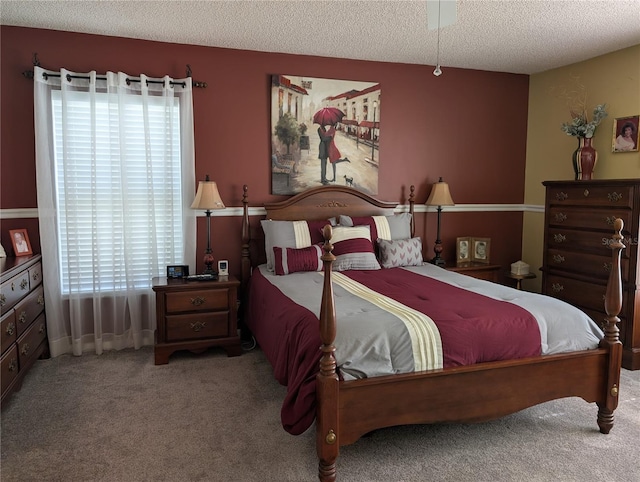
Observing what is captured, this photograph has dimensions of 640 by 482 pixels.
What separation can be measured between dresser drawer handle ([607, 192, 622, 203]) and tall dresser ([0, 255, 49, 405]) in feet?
13.6

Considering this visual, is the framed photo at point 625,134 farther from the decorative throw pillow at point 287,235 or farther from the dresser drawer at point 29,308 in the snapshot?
the dresser drawer at point 29,308

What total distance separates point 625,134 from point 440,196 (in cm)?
158

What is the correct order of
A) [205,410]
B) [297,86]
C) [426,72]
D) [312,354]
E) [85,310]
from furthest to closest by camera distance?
[426,72] < [297,86] < [85,310] < [205,410] < [312,354]

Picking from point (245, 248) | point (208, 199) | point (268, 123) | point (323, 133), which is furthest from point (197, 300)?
point (323, 133)

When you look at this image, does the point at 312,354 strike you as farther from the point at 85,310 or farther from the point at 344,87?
the point at 344,87

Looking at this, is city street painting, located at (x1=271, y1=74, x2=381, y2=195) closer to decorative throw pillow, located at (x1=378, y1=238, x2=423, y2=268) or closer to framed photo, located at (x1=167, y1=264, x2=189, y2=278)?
decorative throw pillow, located at (x1=378, y1=238, x2=423, y2=268)

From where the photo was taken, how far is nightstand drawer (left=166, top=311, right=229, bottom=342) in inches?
145

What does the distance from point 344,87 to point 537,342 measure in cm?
292

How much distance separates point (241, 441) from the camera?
2561 mm

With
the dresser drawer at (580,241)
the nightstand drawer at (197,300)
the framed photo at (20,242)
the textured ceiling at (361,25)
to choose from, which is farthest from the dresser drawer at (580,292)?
the framed photo at (20,242)

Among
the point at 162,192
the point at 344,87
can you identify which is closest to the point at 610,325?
the point at 344,87

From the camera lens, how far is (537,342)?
2.51 meters

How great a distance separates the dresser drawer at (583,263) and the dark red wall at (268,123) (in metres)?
1.04

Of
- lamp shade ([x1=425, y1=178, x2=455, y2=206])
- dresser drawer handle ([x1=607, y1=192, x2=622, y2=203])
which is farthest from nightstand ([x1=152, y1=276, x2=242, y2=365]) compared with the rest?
dresser drawer handle ([x1=607, y1=192, x2=622, y2=203])
